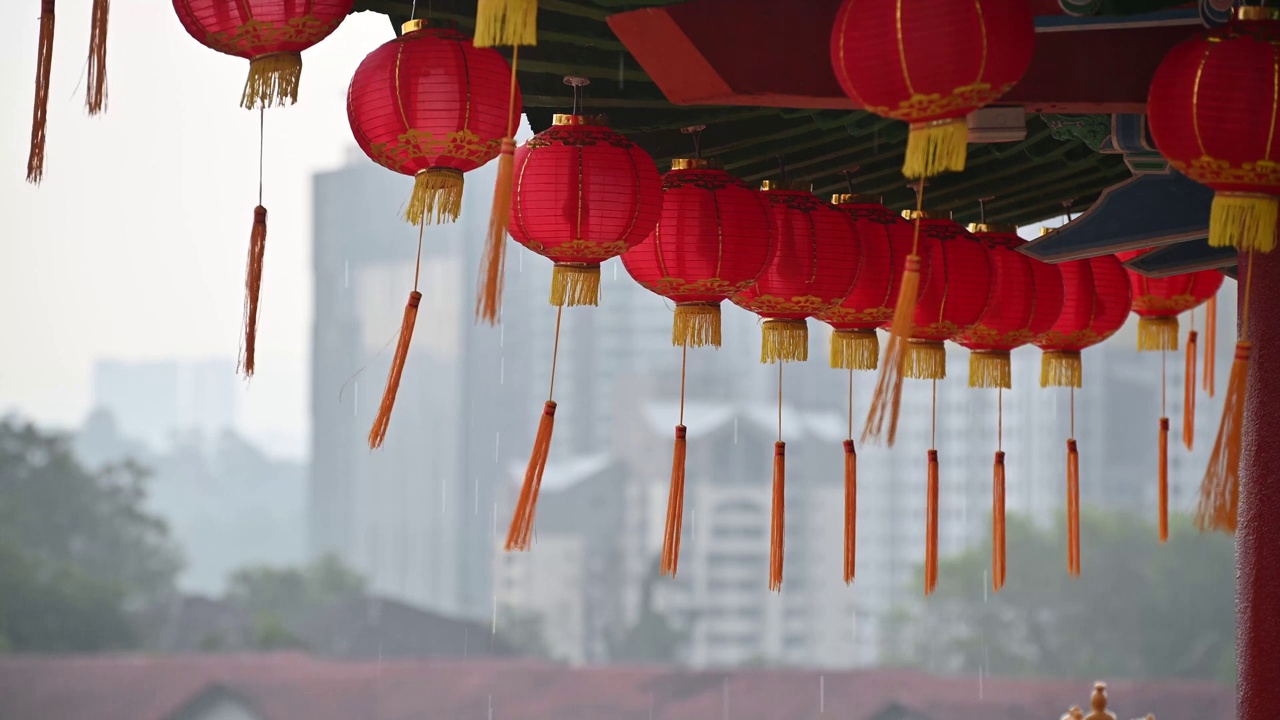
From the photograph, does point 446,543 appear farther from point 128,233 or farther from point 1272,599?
point 1272,599

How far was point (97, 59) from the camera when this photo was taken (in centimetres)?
187

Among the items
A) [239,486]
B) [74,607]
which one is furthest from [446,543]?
[74,607]

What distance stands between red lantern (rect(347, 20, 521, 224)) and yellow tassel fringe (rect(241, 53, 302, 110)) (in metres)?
0.18

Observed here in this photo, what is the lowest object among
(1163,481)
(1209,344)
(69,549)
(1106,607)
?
(1106,607)

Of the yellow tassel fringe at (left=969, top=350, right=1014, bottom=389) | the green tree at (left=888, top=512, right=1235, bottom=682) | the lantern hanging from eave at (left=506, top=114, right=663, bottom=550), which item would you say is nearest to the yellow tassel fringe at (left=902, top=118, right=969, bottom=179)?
the lantern hanging from eave at (left=506, top=114, right=663, bottom=550)

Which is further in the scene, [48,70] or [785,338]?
[785,338]

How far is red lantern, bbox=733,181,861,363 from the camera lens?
283 cm

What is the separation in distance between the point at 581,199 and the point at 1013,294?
117cm

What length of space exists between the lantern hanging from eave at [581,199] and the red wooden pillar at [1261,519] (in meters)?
0.98

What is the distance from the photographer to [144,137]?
15.4 m

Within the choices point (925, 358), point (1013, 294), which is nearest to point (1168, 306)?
point (1013, 294)

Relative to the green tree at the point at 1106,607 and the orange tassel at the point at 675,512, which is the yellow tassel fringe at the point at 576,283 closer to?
the orange tassel at the point at 675,512

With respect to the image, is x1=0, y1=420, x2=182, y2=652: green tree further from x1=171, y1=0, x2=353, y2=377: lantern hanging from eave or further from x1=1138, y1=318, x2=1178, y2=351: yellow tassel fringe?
x1=171, y1=0, x2=353, y2=377: lantern hanging from eave

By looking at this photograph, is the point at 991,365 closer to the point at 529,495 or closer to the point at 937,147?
the point at 529,495
